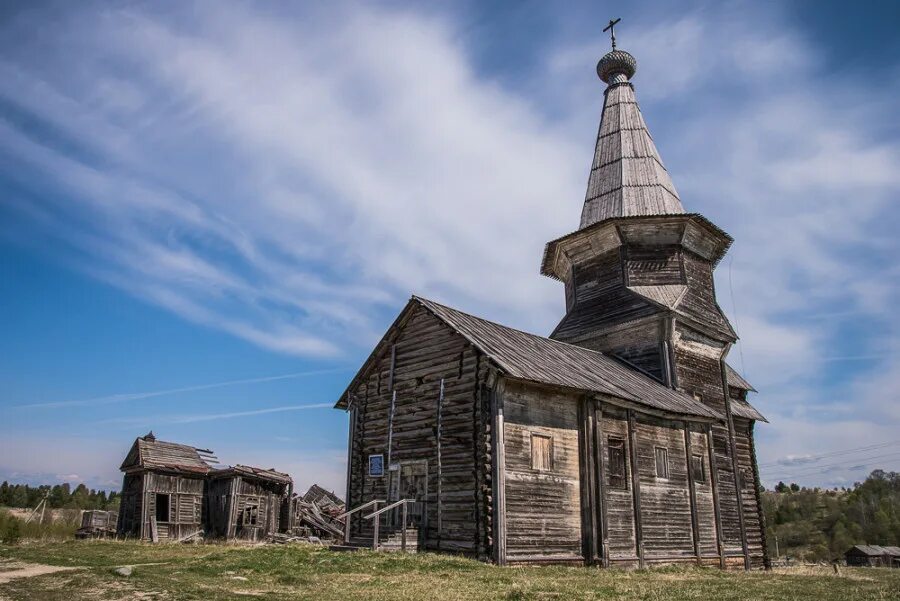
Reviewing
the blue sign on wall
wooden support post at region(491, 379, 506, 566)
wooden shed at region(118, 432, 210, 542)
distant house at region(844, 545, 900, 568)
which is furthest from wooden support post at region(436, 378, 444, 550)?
distant house at region(844, 545, 900, 568)

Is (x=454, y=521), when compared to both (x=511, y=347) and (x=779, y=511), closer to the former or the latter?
(x=511, y=347)

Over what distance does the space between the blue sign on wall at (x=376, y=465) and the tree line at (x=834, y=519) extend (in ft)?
198

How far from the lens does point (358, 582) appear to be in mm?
11727

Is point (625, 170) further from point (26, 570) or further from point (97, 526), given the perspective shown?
point (97, 526)

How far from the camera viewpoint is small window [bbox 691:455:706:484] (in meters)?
22.6

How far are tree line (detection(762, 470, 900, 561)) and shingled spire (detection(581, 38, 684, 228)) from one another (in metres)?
52.6

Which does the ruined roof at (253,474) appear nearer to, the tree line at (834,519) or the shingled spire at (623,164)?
the shingled spire at (623,164)

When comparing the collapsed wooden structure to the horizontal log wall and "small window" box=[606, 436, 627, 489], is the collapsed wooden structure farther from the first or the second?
"small window" box=[606, 436, 627, 489]

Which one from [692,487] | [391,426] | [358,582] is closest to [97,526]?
[391,426]

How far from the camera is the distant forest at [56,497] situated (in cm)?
7215

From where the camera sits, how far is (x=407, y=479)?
1944cm

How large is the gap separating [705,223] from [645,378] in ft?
24.4

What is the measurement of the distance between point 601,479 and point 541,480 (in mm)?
2050

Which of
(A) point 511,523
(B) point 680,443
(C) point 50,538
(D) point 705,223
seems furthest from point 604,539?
(C) point 50,538
